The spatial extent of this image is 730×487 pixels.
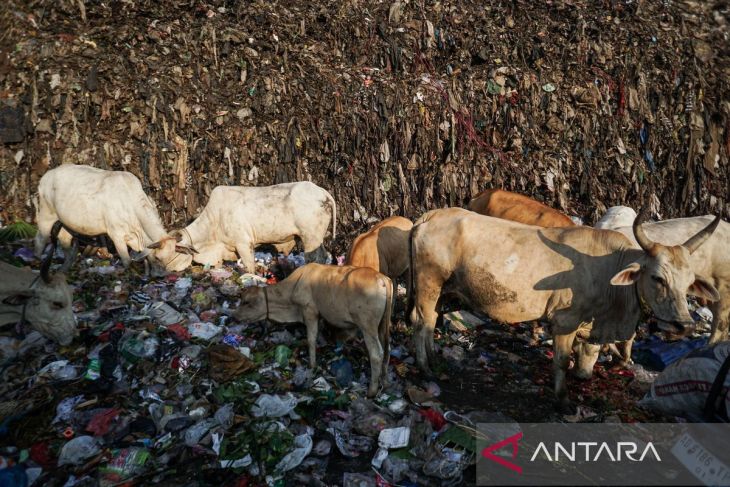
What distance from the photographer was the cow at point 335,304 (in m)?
5.48

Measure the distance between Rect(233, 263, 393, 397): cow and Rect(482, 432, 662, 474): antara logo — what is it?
146 cm

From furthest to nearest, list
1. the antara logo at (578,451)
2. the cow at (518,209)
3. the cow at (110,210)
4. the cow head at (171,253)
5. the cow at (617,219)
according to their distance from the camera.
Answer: the cow at (110,210) < the cow head at (171,253) < the cow at (617,219) < the cow at (518,209) < the antara logo at (578,451)

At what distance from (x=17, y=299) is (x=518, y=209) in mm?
6626

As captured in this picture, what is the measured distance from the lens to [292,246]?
927 centimetres

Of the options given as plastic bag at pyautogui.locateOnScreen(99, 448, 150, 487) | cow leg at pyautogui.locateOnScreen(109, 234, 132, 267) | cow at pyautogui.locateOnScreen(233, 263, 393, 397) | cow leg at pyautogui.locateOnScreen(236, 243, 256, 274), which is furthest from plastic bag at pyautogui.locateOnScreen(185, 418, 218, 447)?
cow leg at pyautogui.locateOnScreen(109, 234, 132, 267)

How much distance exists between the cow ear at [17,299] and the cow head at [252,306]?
225cm

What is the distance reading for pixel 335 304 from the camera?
5.75 meters

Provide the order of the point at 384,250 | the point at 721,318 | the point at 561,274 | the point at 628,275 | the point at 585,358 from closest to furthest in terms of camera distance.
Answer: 1. the point at 628,275
2. the point at 561,274
3. the point at 585,358
4. the point at 721,318
5. the point at 384,250

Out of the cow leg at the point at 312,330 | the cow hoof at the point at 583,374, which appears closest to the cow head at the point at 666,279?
the cow hoof at the point at 583,374

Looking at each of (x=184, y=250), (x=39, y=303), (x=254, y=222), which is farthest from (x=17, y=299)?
(x=254, y=222)

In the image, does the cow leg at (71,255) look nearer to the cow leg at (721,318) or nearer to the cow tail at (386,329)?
the cow tail at (386,329)

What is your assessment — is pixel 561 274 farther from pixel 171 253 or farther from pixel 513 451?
pixel 171 253

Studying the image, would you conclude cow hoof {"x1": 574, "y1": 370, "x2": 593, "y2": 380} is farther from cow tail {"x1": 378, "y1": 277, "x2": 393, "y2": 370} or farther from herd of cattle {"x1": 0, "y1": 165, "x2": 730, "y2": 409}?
cow tail {"x1": 378, "y1": 277, "x2": 393, "y2": 370}

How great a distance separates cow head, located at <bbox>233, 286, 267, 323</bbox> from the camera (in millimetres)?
6250
